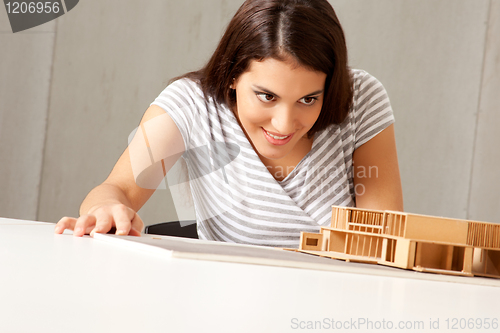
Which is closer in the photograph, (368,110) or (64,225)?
(64,225)

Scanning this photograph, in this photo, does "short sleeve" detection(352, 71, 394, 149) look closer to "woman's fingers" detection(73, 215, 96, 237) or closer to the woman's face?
the woman's face

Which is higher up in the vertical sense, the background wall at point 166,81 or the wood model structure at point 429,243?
the background wall at point 166,81

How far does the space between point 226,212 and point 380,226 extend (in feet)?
2.16

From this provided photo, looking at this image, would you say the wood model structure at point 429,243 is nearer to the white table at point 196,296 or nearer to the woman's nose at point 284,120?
the white table at point 196,296

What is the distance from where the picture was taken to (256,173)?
1238mm

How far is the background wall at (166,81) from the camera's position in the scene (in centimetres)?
274

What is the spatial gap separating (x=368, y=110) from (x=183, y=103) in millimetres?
530

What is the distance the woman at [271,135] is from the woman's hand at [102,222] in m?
0.22

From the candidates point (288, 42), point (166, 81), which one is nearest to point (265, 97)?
point (288, 42)

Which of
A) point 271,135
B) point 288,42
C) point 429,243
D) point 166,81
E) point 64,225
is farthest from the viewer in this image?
point 166,81

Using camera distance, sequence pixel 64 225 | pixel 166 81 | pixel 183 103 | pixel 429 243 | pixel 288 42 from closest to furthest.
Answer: pixel 429 243 < pixel 64 225 < pixel 288 42 < pixel 183 103 < pixel 166 81

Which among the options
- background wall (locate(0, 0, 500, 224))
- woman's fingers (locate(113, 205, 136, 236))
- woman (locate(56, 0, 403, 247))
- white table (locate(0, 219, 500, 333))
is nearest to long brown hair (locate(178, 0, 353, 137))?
woman (locate(56, 0, 403, 247))

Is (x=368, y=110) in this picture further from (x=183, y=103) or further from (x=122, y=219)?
(x=122, y=219)

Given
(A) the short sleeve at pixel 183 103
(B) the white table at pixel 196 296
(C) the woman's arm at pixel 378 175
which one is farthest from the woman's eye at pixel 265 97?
(B) the white table at pixel 196 296
